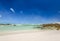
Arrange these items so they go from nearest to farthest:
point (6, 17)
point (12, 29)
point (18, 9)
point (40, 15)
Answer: point (6, 17), point (18, 9), point (40, 15), point (12, 29)

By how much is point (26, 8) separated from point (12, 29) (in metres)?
0.90

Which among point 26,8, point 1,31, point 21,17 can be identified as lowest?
point 1,31

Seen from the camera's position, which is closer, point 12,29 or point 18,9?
point 18,9

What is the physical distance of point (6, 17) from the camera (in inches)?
115

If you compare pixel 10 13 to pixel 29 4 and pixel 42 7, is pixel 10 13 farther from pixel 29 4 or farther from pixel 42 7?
pixel 42 7

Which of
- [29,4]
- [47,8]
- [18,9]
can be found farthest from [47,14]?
[18,9]

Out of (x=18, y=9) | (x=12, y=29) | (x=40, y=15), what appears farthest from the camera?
(x=12, y=29)

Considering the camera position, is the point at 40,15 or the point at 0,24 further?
the point at 40,15

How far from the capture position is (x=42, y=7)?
3436mm

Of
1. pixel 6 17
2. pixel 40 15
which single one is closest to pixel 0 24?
pixel 6 17

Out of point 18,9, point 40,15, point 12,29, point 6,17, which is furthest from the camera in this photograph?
point 12,29

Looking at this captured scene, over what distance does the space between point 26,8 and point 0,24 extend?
0.81 meters

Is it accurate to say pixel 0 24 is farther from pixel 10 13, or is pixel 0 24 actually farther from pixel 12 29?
pixel 12 29

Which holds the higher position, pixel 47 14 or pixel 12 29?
pixel 47 14
